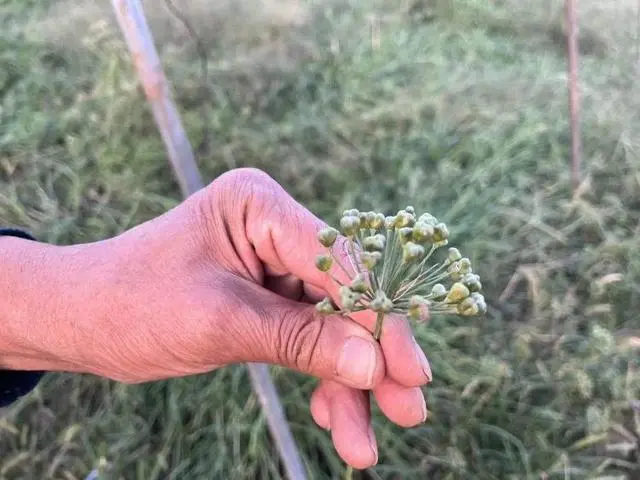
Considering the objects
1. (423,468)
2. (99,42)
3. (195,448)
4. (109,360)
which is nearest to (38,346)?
(109,360)

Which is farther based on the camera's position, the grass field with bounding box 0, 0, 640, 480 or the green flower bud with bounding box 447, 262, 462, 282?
the grass field with bounding box 0, 0, 640, 480

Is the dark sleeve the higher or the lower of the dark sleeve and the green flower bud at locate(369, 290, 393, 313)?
the lower

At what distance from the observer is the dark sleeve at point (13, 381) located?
1.38 meters

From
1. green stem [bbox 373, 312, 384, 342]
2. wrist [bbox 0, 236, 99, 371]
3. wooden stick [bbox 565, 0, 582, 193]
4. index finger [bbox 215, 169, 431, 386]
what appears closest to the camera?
green stem [bbox 373, 312, 384, 342]

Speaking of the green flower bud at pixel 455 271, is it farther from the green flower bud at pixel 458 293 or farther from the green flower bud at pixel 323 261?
the green flower bud at pixel 323 261

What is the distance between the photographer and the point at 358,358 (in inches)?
38.4

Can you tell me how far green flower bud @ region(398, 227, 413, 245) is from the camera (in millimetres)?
821

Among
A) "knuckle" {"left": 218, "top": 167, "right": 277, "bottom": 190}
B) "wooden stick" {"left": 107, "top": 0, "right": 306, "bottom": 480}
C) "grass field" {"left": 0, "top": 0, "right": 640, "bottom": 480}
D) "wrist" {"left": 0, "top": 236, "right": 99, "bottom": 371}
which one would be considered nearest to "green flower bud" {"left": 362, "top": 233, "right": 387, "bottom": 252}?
"knuckle" {"left": 218, "top": 167, "right": 277, "bottom": 190}

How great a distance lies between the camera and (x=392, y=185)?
8.22 feet

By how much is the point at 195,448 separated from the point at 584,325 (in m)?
1.28

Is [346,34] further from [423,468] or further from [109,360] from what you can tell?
[109,360]

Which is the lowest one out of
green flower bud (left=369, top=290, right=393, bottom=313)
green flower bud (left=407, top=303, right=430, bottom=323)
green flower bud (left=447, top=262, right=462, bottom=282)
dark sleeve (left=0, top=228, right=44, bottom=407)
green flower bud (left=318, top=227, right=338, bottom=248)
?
dark sleeve (left=0, top=228, right=44, bottom=407)

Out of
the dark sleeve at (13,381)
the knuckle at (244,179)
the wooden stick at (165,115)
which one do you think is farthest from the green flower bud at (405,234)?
the dark sleeve at (13,381)

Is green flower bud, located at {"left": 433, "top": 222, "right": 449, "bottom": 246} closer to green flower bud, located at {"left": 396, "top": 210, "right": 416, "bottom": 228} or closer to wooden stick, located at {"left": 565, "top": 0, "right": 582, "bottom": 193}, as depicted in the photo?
green flower bud, located at {"left": 396, "top": 210, "right": 416, "bottom": 228}
